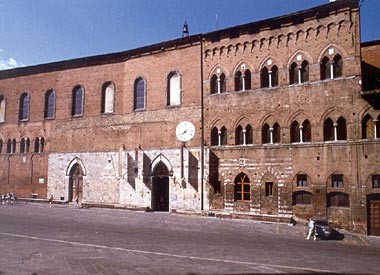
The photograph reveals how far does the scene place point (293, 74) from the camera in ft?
66.4

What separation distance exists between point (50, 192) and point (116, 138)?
7602 millimetres

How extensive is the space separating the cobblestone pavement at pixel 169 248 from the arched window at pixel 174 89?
837cm

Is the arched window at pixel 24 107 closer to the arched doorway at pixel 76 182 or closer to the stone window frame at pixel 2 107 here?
the stone window frame at pixel 2 107

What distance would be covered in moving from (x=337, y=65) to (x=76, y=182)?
20.2 metres

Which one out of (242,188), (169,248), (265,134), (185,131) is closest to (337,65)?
(265,134)

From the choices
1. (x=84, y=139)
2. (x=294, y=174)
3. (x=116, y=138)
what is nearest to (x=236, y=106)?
(x=294, y=174)

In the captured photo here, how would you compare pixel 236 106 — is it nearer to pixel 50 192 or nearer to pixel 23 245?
pixel 23 245

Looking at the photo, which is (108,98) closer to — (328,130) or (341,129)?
(328,130)

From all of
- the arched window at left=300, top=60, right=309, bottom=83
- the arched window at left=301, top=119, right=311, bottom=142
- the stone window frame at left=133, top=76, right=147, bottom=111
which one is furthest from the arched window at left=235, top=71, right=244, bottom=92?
the stone window frame at left=133, top=76, right=147, bottom=111

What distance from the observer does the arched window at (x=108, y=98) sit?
26.7 meters

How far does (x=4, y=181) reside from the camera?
3031cm

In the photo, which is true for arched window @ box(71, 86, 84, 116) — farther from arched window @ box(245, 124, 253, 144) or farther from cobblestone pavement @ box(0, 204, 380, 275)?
arched window @ box(245, 124, 253, 144)

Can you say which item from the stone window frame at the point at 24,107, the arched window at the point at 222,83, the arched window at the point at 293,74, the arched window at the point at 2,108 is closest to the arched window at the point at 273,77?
the arched window at the point at 293,74

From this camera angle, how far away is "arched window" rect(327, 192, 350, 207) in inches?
711
